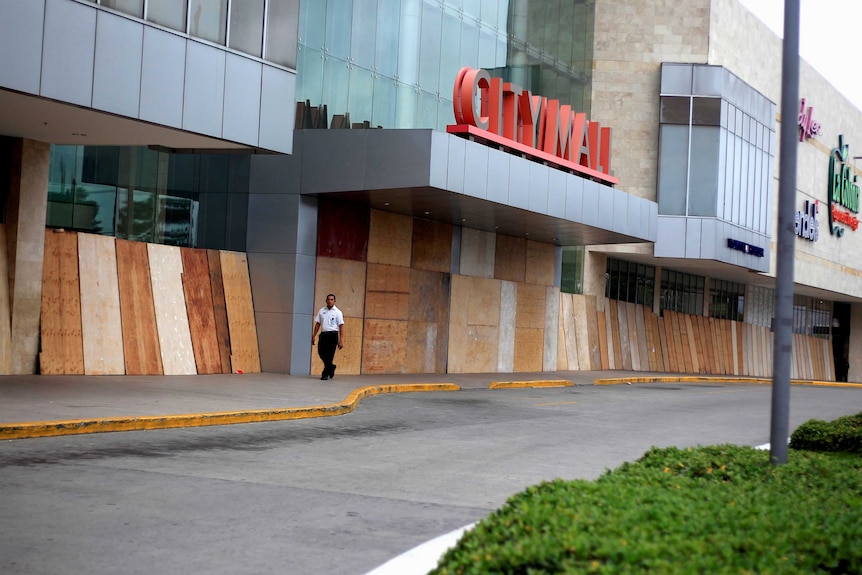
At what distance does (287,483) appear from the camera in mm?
9750

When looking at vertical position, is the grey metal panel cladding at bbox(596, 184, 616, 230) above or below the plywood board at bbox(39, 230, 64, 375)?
above

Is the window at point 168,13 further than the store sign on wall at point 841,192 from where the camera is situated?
No

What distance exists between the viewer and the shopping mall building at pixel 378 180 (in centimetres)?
1784

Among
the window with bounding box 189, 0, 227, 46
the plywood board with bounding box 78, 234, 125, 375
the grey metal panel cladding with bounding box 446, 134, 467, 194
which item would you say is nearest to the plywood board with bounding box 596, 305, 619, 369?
the grey metal panel cladding with bounding box 446, 134, 467, 194

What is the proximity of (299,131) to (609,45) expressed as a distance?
21048 millimetres

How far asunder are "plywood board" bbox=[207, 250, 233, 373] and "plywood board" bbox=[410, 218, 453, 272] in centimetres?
624

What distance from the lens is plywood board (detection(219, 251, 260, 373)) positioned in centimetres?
2323

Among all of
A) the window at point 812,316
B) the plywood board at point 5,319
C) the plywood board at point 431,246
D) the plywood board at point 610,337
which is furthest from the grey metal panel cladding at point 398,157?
the window at point 812,316

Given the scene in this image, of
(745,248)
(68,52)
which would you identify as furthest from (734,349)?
(68,52)

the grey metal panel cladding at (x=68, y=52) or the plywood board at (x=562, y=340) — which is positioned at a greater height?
the grey metal panel cladding at (x=68, y=52)

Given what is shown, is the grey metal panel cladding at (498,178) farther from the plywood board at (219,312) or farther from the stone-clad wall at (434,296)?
the plywood board at (219,312)

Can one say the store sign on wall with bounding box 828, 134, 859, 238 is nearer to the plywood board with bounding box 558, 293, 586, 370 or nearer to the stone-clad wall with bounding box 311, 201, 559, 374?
the plywood board with bounding box 558, 293, 586, 370

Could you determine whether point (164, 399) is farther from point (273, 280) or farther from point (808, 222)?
point (808, 222)

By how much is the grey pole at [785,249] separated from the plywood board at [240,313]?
1607 centimetres
